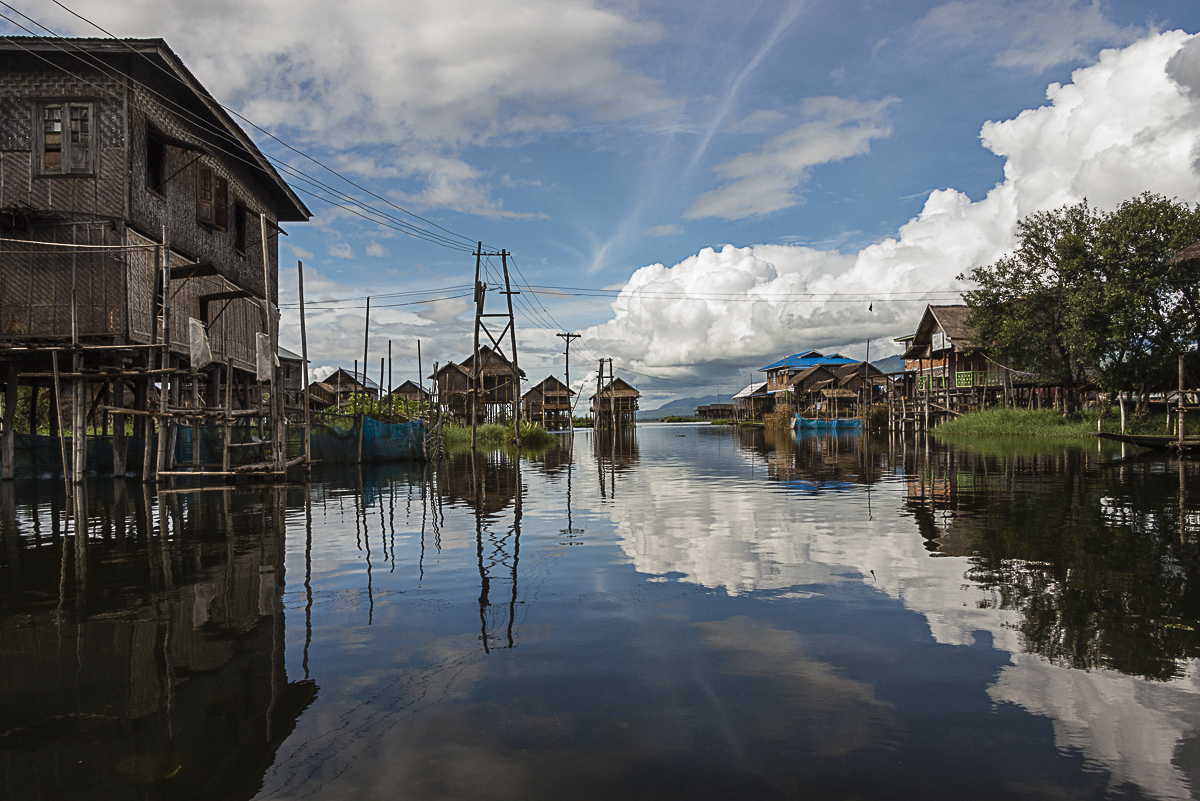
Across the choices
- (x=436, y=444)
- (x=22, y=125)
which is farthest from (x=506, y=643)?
(x=436, y=444)

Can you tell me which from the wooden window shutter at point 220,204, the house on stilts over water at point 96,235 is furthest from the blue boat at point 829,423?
the house on stilts over water at point 96,235

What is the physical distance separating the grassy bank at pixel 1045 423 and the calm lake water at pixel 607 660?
25.3 metres

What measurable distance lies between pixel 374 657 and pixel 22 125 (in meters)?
18.0

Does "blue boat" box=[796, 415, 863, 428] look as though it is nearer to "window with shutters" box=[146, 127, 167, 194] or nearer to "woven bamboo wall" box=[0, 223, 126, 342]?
"window with shutters" box=[146, 127, 167, 194]

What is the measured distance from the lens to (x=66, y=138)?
1622 centimetres

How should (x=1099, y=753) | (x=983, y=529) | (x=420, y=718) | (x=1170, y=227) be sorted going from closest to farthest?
(x=1099, y=753), (x=420, y=718), (x=983, y=529), (x=1170, y=227)

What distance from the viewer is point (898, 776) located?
10.9ft

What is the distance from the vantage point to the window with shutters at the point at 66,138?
53.2 feet

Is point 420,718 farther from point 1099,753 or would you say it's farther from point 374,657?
point 1099,753

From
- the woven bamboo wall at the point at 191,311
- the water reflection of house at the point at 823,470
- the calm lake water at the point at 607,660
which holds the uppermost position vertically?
the woven bamboo wall at the point at 191,311

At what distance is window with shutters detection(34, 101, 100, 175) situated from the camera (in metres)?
16.2

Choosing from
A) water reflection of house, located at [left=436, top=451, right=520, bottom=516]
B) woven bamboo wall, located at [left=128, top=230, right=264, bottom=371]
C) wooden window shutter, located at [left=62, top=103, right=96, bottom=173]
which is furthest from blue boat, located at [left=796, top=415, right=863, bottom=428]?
wooden window shutter, located at [left=62, top=103, right=96, bottom=173]

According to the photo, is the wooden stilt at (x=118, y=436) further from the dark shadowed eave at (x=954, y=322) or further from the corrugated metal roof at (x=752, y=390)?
the corrugated metal roof at (x=752, y=390)

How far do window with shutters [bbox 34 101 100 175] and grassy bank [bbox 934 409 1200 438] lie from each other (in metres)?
36.1
